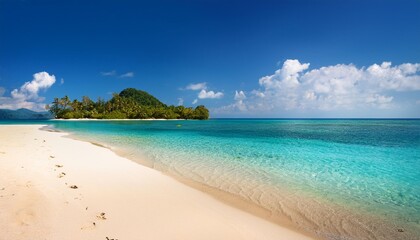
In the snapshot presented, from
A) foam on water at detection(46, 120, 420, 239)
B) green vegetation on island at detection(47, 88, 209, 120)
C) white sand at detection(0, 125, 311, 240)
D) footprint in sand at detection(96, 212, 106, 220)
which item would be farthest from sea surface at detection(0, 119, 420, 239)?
green vegetation on island at detection(47, 88, 209, 120)

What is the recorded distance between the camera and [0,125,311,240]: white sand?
4.69m

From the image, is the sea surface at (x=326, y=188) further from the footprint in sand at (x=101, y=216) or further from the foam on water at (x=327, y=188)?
the footprint in sand at (x=101, y=216)

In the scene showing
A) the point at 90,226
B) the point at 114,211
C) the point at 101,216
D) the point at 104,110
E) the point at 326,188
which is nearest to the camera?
the point at 90,226

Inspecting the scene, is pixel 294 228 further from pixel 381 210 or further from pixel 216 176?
pixel 216 176

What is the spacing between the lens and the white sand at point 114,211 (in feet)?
15.4

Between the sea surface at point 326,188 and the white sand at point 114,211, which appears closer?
the white sand at point 114,211

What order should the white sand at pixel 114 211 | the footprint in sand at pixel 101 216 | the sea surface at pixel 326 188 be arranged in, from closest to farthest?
the white sand at pixel 114 211 → the footprint in sand at pixel 101 216 → the sea surface at pixel 326 188

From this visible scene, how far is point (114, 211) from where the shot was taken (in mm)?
5785

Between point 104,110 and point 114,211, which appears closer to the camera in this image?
point 114,211

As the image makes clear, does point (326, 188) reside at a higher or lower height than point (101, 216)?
lower

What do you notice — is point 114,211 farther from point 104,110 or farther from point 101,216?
point 104,110

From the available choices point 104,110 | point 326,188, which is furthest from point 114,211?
point 104,110

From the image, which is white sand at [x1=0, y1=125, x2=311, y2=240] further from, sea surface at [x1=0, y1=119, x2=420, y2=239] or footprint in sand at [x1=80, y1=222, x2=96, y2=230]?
sea surface at [x1=0, y1=119, x2=420, y2=239]

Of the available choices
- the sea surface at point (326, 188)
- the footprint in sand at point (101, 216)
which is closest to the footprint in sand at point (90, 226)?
the footprint in sand at point (101, 216)
